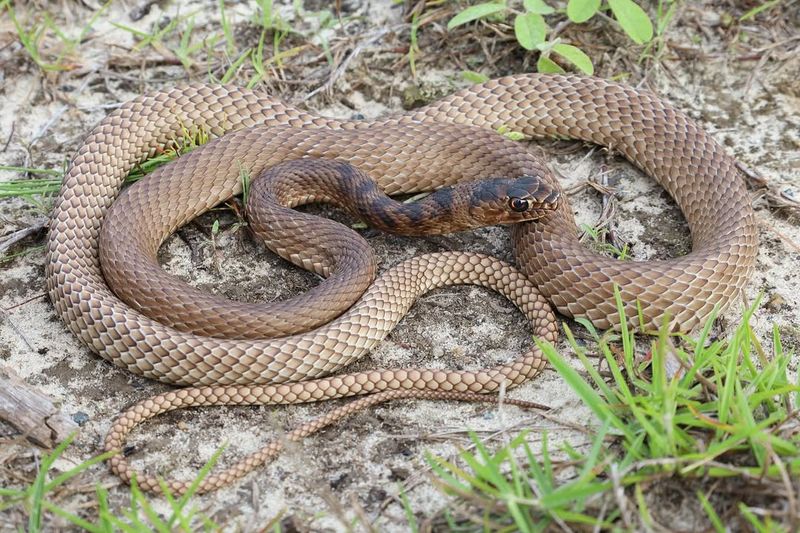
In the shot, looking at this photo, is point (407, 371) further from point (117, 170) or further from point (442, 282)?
point (117, 170)

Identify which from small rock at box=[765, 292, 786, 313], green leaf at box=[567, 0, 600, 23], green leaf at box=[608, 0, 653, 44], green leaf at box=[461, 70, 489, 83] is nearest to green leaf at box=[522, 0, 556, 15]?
green leaf at box=[567, 0, 600, 23]

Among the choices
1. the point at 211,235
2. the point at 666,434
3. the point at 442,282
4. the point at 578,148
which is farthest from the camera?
the point at 578,148

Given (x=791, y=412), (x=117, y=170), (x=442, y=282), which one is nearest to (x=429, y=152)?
(x=442, y=282)

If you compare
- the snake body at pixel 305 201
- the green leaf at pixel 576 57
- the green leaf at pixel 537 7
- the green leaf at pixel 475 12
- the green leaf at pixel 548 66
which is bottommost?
the snake body at pixel 305 201

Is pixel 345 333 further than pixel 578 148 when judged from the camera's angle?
No

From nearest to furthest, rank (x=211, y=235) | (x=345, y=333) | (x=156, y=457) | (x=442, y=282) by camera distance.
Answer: (x=156, y=457) → (x=345, y=333) → (x=442, y=282) → (x=211, y=235)

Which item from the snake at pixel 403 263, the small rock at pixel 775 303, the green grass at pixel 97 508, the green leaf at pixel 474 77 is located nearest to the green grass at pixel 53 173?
the snake at pixel 403 263

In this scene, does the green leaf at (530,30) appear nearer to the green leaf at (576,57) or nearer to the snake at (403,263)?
the green leaf at (576,57)

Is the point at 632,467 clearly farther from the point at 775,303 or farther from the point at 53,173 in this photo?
the point at 53,173
